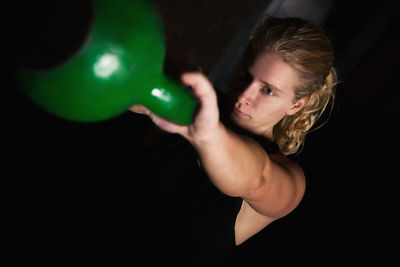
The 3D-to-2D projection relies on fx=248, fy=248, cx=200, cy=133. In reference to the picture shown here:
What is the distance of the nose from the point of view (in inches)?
26.0

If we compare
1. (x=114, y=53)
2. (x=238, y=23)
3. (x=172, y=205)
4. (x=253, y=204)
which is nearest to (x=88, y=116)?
(x=114, y=53)

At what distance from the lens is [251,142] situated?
385mm

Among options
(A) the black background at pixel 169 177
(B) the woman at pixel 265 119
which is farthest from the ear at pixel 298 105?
(A) the black background at pixel 169 177

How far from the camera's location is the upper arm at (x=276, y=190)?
424 mm

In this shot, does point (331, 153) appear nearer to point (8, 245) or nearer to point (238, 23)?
point (238, 23)

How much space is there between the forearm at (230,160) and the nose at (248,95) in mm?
316

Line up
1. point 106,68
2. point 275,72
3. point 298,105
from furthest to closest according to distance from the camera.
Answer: point 298,105 < point 275,72 < point 106,68

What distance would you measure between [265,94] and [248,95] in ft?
0.15

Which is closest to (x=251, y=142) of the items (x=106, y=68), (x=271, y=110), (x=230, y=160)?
(x=230, y=160)

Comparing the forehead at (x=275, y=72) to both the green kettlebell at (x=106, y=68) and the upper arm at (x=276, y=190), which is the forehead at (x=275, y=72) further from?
the green kettlebell at (x=106, y=68)

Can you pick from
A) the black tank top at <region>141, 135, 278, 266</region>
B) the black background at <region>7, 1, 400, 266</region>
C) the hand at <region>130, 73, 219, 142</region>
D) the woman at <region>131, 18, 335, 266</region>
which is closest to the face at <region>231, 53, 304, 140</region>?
the woman at <region>131, 18, 335, 266</region>

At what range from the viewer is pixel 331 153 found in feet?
5.18

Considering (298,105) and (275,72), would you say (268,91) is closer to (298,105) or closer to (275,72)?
(275,72)

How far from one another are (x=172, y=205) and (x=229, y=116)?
0.31m
